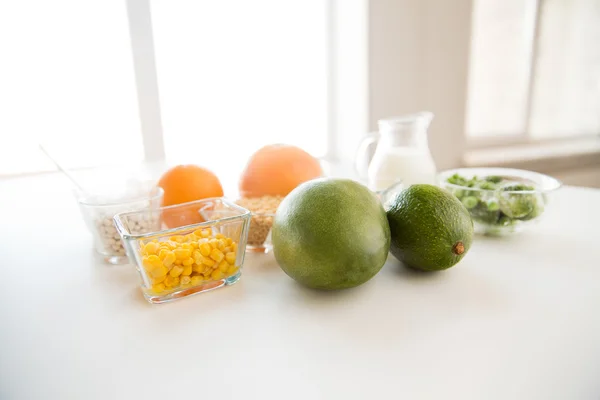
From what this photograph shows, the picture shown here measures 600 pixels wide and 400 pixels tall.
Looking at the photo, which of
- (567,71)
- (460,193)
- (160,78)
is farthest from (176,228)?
(567,71)

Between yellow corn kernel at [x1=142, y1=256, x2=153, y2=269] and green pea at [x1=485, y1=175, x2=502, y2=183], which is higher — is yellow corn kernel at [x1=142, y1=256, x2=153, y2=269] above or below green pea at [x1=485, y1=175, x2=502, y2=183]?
below

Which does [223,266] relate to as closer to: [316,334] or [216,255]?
[216,255]

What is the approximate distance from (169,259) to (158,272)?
0.06 feet

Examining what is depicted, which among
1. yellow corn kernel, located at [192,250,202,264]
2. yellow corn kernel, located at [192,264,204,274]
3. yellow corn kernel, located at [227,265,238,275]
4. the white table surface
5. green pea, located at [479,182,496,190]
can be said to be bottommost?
the white table surface

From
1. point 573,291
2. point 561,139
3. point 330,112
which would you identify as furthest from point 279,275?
point 561,139

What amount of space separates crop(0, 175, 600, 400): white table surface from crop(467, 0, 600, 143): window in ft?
→ 5.50

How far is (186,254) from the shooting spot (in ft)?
1.43

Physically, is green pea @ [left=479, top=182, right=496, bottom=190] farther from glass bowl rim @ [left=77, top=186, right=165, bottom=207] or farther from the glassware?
glass bowl rim @ [left=77, top=186, right=165, bottom=207]

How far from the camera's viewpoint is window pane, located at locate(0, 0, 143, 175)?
126cm

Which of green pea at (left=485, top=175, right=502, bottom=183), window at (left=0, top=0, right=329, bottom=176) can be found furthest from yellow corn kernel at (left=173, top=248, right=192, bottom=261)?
window at (left=0, top=0, right=329, bottom=176)

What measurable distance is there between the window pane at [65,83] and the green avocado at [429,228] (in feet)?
4.00

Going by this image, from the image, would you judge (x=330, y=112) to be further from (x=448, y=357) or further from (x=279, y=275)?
(x=448, y=357)

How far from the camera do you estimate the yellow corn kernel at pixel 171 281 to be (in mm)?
438

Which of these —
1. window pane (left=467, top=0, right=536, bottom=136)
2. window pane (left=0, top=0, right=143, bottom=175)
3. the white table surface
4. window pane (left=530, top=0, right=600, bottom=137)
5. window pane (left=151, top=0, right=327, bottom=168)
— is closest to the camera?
the white table surface
